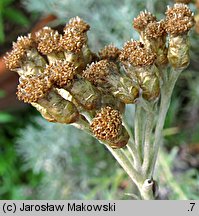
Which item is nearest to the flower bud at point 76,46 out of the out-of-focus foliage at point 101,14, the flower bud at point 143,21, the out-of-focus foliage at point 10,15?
the flower bud at point 143,21

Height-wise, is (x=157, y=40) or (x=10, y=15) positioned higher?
(x=10, y=15)

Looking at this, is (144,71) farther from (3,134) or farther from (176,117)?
(3,134)

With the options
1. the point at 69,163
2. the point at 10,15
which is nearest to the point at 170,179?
the point at 69,163

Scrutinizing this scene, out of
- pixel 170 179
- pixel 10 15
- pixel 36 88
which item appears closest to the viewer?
pixel 36 88

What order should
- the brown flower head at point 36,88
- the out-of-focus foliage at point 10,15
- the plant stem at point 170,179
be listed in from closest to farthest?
the brown flower head at point 36,88, the plant stem at point 170,179, the out-of-focus foliage at point 10,15

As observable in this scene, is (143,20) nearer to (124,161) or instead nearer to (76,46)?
(76,46)

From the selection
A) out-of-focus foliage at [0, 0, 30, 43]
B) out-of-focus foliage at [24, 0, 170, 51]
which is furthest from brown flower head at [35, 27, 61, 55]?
out-of-focus foliage at [0, 0, 30, 43]

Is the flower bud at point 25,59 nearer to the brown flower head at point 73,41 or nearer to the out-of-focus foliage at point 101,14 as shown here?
the brown flower head at point 73,41
